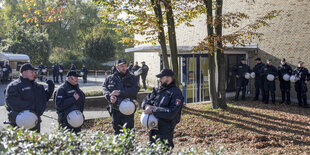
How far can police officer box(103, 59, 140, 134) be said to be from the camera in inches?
225

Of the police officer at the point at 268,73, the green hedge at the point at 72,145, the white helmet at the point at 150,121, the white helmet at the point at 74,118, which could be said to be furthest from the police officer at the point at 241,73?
the green hedge at the point at 72,145

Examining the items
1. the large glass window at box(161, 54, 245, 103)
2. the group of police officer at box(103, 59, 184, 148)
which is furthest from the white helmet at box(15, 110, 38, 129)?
the large glass window at box(161, 54, 245, 103)

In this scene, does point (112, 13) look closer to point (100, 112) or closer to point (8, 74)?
point (100, 112)

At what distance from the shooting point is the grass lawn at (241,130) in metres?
6.45

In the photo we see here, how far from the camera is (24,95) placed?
5020 millimetres

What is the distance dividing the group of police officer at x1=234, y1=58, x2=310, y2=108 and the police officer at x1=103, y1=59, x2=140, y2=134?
805 cm

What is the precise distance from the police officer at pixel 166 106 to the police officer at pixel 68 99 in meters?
1.53

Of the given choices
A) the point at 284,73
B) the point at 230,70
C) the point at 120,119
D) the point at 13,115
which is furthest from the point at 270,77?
the point at 13,115

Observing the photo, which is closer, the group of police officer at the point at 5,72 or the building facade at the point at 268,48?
the building facade at the point at 268,48

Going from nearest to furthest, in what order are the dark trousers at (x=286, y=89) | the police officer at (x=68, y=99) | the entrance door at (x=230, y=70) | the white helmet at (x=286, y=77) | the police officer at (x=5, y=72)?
1. the police officer at (x=68, y=99)
2. the white helmet at (x=286, y=77)
3. the dark trousers at (x=286, y=89)
4. the entrance door at (x=230, y=70)
5. the police officer at (x=5, y=72)

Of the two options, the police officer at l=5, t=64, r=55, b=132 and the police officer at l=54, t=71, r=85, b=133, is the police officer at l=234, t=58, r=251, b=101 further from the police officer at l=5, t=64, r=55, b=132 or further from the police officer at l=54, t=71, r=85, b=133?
the police officer at l=5, t=64, r=55, b=132

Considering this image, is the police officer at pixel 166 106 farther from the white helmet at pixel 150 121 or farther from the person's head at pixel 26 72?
the person's head at pixel 26 72

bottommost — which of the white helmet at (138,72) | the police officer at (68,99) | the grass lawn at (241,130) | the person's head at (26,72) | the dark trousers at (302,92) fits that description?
the grass lawn at (241,130)

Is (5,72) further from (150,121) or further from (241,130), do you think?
(150,121)
